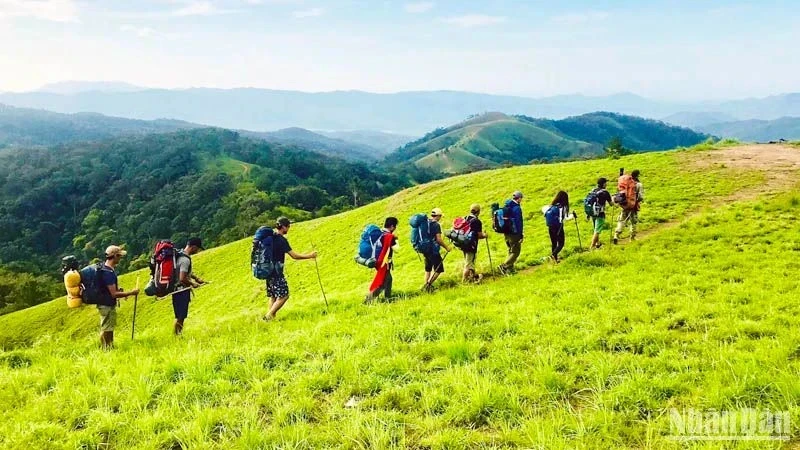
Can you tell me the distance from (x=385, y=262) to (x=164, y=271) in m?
5.58

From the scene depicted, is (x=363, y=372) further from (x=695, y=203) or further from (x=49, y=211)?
(x=49, y=211)

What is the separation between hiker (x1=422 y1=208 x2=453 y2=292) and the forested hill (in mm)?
95423

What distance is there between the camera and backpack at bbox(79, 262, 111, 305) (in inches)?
438

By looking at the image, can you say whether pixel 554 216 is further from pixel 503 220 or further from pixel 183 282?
pixel 183 282

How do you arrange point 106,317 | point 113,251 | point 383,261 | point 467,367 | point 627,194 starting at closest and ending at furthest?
point 467,367, point 106,317, point 113,251, point 383,261, point 627,194

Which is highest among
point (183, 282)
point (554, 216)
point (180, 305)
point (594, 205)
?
point (594, 205)

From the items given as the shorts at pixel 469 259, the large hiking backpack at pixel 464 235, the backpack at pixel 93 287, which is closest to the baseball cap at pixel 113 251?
the backpack at pixel 93 287

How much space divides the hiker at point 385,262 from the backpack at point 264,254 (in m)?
2.78

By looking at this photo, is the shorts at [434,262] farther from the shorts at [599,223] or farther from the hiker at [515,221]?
the shorts at [599,223]

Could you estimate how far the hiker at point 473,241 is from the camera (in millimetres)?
14805

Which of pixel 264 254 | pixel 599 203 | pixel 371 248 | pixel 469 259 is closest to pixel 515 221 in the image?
pixel 469 259

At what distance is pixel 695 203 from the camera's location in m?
23.2

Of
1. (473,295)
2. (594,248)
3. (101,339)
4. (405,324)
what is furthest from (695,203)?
(101,339)

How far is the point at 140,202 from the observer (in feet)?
511
